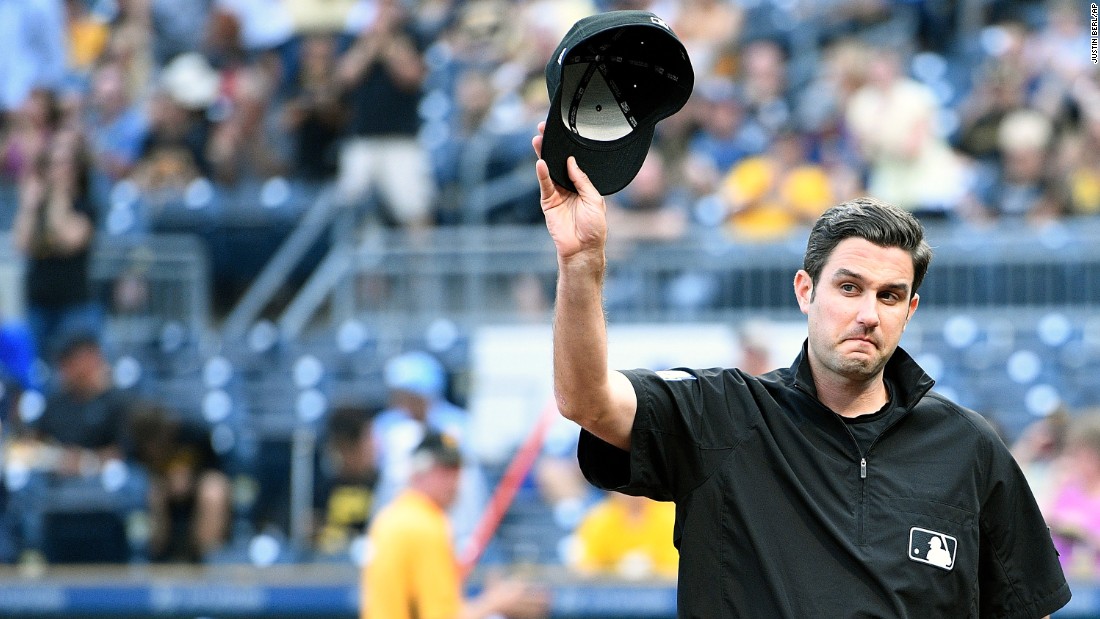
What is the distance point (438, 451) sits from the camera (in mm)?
5969

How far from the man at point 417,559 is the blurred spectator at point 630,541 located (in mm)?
1372

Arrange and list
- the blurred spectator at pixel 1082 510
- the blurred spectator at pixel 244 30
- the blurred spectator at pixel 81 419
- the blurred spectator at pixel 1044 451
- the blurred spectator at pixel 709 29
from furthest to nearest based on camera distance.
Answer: the blurred spectator at pixel 244 30 < the blurred spectator at pixel 709 29 < the blurred spectator at pixel 81 419 < the blurred spectator at pixel 1044 451 < the blurred spectator at pixel 1082 510

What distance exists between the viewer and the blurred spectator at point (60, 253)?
1009 centimetres

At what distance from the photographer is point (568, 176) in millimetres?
2664

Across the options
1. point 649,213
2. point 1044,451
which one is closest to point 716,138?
point 649,213

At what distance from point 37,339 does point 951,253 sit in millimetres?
6022

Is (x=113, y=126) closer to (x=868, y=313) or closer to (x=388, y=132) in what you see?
(x=388, y=132)

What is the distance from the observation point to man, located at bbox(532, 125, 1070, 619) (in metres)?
2.64

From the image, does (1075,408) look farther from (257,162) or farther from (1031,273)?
(257,162)

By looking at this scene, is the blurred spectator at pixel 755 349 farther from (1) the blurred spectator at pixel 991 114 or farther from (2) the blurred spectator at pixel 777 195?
(1) the blurred spectator at pixel 991 114

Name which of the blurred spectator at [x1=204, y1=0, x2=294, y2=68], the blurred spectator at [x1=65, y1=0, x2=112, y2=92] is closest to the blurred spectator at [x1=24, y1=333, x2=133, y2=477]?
the blurred spectator at [x1=204, y1=0, x2=294, y2=68]

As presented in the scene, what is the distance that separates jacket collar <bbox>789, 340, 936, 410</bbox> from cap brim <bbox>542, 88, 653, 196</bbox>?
0.50m

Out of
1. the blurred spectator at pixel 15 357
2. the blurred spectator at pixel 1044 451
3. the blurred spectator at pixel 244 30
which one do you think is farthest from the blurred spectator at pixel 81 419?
the blurred spectator at pixel 1044 451

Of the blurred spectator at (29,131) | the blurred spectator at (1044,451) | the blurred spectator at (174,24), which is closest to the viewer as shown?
the blurred spectator at (1044,451)
